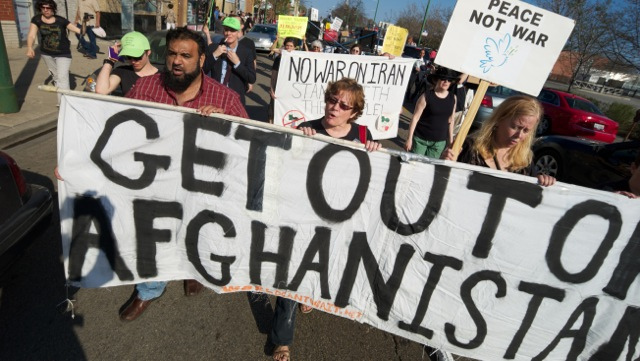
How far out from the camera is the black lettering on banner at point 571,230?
207 cm

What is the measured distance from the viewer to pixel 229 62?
169 inches

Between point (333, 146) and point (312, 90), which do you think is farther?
point (312, 90)

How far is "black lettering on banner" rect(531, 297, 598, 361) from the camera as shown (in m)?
2.17

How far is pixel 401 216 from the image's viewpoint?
2152mm

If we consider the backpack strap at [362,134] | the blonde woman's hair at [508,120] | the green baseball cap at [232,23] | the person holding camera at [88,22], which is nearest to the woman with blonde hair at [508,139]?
the blonde woman's hair at [508,120]

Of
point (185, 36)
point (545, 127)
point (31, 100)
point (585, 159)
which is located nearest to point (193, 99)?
point (185, 36)

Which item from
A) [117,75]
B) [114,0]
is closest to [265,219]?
[117,75]

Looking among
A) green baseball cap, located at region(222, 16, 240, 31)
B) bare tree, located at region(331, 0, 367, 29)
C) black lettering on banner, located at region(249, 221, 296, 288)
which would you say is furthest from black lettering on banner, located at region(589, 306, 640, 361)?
bare tree, located at region(331, 0, 367, 29)

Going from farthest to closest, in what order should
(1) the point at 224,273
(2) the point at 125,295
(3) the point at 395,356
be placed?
(2) the point at 125,295 → (3) the point at 395,356 → (1) the point at 224,273

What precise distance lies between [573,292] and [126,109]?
9.10 ft

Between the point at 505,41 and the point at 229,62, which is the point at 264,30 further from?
the point at 505,41

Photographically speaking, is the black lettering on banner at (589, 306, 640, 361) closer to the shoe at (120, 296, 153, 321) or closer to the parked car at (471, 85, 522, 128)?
the shoe at (120, 296, 153, 321)

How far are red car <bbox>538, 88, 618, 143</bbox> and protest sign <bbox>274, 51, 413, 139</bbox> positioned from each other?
650cm

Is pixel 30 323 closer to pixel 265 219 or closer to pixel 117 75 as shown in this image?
pixel 265 219
